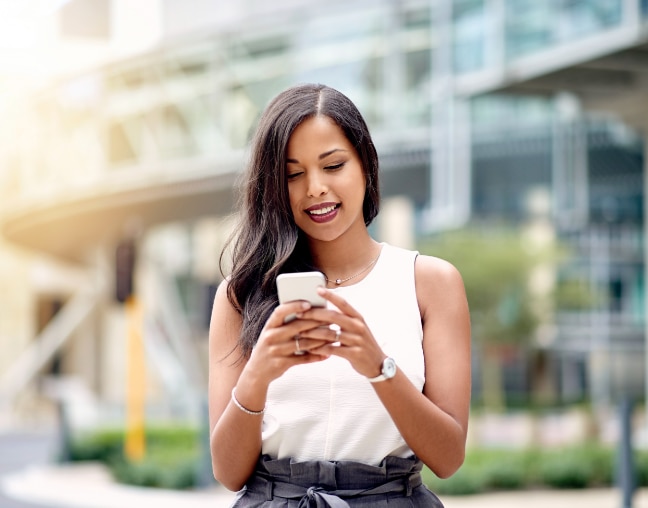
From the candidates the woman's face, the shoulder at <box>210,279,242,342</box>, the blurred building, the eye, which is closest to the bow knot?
the shoulder at <box>210,279,242,342</box>

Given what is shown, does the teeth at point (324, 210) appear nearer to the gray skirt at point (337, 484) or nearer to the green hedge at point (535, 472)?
the gray skirt at point (337, 484)

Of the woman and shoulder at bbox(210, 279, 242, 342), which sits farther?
shoulder at bbox(210, 279, 242, 342)

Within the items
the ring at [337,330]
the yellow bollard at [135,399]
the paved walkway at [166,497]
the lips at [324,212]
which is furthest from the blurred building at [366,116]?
the ring at [337,330]

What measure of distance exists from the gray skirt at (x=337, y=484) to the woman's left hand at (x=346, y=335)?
27 centimetres

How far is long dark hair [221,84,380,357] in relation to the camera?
7.58 ft

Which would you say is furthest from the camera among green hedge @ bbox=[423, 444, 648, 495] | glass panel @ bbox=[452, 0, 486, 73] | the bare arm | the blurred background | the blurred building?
glass panel @ bbox=[452, 0, 486, 73]

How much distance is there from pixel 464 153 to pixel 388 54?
5.44 metres

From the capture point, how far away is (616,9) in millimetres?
14789

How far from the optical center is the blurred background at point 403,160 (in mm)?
18125

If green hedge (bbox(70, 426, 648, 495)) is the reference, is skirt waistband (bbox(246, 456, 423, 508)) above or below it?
above

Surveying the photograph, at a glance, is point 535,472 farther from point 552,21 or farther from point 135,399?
point 135,399

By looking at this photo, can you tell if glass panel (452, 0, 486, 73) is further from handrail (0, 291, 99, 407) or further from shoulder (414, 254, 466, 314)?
handrail (0, 291, 99, 407)

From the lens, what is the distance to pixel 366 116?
1061 inches

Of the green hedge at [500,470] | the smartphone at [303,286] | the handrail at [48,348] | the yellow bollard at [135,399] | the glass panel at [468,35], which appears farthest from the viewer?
the handrail at [48,348]
